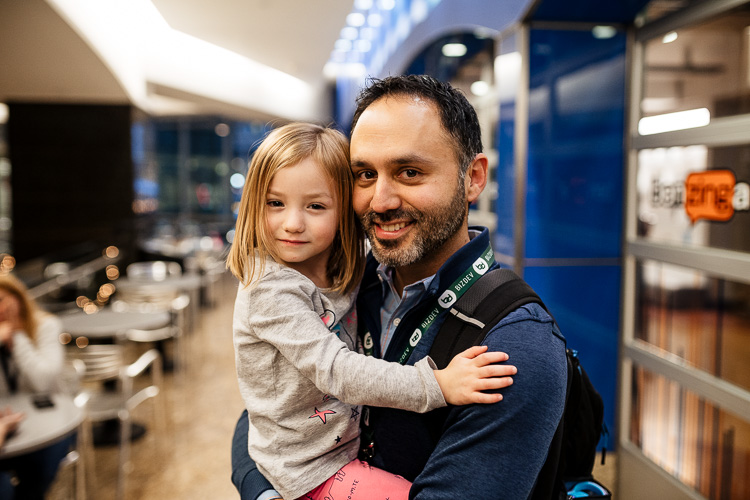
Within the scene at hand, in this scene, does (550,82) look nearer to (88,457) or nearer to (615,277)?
(615,277)

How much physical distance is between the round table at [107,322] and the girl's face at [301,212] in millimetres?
3477

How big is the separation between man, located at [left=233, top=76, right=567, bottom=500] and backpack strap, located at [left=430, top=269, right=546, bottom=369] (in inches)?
0.9

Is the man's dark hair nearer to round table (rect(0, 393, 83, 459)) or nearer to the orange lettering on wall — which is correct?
the orange lettering on wall

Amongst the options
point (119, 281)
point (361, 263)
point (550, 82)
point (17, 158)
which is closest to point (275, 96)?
point (17, 158)

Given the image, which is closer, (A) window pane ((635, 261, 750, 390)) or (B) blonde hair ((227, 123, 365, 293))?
(B) blonde hair ((227, 123, 365, 293))

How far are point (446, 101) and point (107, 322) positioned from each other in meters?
4.16

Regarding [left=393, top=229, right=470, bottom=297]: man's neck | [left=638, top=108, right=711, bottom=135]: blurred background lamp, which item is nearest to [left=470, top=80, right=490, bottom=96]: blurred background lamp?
[left=638, top=108, right=711, bottom=135]: blurred background lamp

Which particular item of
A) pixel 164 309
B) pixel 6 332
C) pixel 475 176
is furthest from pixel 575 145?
pixel 164 309

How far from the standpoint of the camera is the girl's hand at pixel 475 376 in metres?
0.92

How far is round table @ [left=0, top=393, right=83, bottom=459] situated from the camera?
2.45m

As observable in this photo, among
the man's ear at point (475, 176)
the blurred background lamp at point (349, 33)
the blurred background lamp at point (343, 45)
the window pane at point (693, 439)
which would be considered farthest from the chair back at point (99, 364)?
the blurred background lamp at point (343, 45)

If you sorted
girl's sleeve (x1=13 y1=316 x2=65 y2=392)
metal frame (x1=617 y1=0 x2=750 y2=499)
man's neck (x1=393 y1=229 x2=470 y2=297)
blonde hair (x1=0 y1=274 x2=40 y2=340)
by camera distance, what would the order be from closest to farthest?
man's neck (x1=393 y1=229 x2=470 y2=297), metal frame (x1=617 y1=0 x2=750 y2=499), girl's sleeve (x1=13 y1=316 x2=65 y2=392), blonde hair (x1=0 y1=274 x2=40 y2=340)

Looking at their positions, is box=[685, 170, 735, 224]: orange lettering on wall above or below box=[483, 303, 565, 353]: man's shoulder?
above

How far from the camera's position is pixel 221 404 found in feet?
16.5
